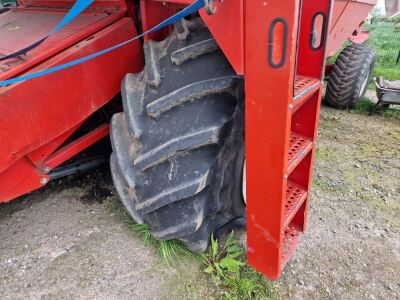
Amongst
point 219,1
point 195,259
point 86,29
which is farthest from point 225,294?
point 86,29

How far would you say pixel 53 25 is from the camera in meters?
1.71

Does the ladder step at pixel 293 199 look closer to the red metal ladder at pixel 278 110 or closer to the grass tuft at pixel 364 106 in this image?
the red metal ladder at pixel 278 110

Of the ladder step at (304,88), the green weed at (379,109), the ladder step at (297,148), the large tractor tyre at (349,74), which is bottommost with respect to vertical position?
the green weed at (379,109)

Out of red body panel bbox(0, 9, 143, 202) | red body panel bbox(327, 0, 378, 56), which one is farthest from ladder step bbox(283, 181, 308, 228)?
red body panel bbox(327, 0, 378, 56)

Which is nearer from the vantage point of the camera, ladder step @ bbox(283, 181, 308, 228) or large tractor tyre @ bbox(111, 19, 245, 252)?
large tractor tyre @ bbox(111, 19, 245, 252)

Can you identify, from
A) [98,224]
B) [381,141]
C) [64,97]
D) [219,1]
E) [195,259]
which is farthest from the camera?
[381,141]

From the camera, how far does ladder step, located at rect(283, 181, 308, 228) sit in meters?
1.50

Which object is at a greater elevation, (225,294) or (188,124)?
(188,124)

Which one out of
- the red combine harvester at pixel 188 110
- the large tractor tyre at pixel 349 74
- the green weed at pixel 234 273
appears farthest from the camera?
the large tractor tyre at pixel 349 74

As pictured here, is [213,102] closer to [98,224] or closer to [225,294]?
[225,294]

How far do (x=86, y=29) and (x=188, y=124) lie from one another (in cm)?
68

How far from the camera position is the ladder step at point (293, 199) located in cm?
150

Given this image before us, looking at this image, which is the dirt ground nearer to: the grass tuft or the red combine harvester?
the red combine harvester

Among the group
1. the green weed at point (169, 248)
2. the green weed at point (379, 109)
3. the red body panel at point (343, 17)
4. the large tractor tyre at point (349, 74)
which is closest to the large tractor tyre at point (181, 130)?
the green weed at point (169, 248)
